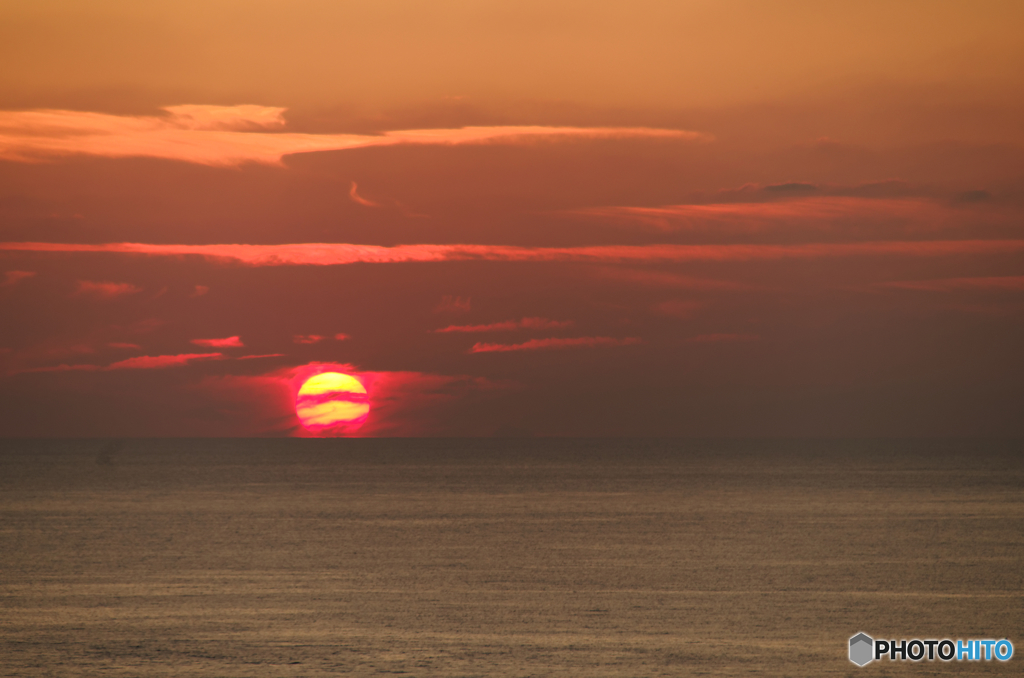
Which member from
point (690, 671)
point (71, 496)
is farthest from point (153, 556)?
point (71, 496)

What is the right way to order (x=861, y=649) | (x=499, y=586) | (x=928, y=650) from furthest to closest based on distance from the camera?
(x=499, y=586) < (x=928, y=650) < (x=861, y=649)

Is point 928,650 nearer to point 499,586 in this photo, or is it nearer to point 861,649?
point 861,649

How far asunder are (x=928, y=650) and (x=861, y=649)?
2.20 metres

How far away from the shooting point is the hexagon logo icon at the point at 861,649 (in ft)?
90.4

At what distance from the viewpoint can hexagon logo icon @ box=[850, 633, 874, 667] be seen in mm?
27547

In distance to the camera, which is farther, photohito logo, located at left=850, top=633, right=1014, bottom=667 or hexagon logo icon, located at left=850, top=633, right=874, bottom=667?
photohito logo, located at left=850, top=633, right=1014, bottom=667

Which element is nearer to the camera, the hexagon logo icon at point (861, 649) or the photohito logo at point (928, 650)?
the hexagon logo icon at point (861, 649)

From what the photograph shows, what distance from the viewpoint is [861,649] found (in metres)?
28.4

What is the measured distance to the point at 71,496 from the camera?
108375mm

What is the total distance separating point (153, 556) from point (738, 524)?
3770cm

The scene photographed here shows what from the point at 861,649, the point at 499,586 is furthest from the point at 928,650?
the point at 499,586

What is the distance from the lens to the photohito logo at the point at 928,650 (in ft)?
92.0

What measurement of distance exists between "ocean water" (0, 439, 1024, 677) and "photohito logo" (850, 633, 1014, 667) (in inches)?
19.8

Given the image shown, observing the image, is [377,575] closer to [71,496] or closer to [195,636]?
[195,636]
